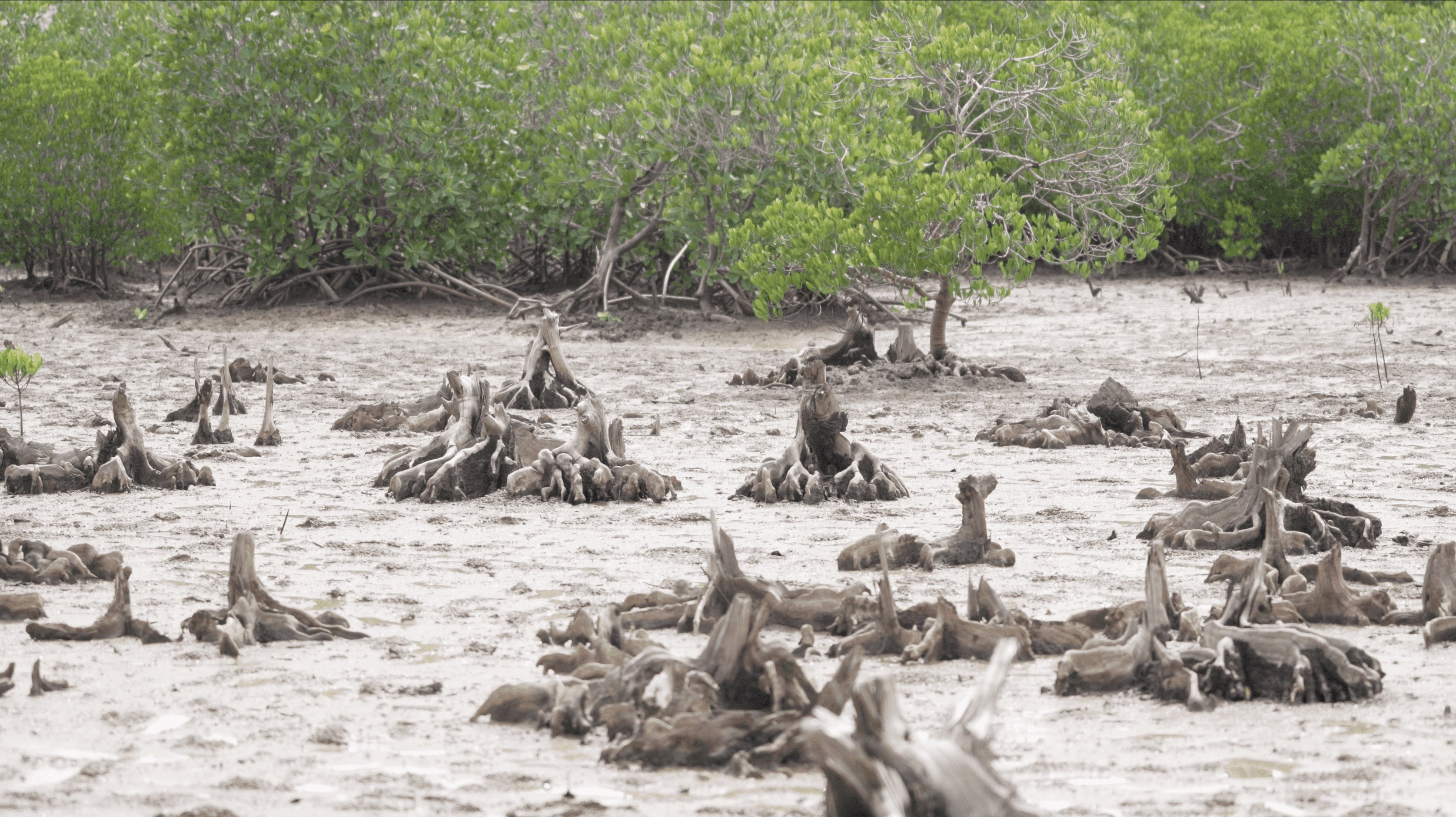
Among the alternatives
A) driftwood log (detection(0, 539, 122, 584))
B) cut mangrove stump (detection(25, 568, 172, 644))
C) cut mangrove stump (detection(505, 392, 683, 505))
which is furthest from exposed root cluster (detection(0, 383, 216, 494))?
cut mangrove stump (detection(25, 568, 172, 644))

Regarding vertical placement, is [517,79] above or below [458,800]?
above

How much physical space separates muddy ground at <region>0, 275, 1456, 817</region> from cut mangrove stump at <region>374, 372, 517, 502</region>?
176mm

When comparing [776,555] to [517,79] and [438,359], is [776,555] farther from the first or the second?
[517,79]

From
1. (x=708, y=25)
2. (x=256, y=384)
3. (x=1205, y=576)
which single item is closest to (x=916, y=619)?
(x=1205, y=576)

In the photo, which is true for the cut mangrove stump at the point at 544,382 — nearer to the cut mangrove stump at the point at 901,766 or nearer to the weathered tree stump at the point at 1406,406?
the weathered tree stump at the point at 1406,406

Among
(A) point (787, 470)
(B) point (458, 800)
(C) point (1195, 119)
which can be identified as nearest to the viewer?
(B) point (458, 800)

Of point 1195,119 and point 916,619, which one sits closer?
point 916,619

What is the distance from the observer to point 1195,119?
2288cm

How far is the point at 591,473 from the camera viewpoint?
807 cm

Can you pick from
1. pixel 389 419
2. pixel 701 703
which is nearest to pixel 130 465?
pixel 389 419

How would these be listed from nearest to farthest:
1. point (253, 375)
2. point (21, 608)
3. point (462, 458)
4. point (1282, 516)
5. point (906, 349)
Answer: point (21, 608) < point (1282, 516) < point (462, 458) < point (906, 349) < point (253, 375)

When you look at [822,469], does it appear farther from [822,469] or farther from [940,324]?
[940,324]

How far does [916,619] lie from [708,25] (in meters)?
13.1

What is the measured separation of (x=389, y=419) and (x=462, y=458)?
270 cm
